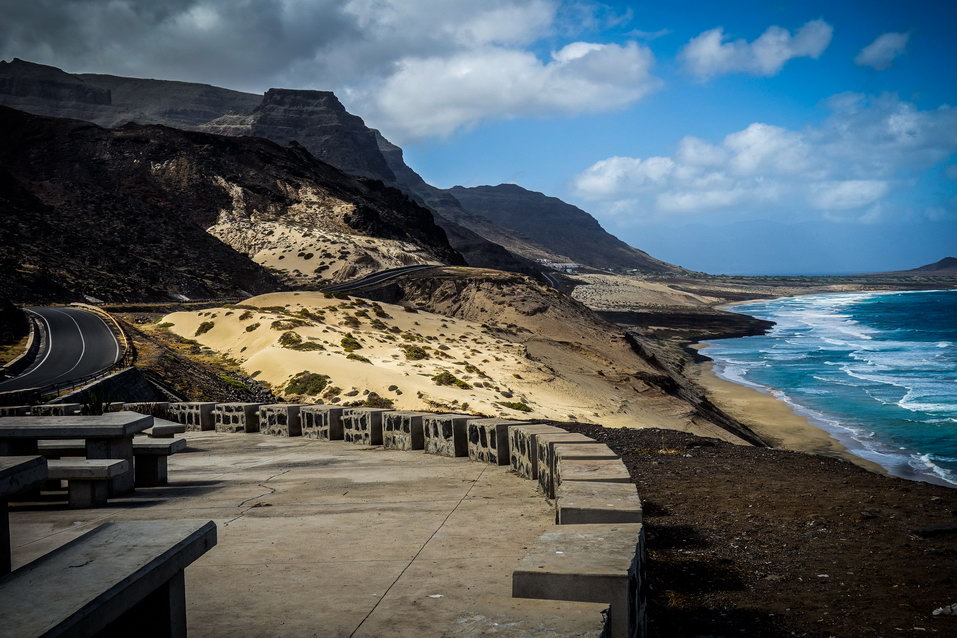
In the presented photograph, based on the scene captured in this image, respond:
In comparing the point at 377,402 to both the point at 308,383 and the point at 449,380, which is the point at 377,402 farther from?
the point at 449,380

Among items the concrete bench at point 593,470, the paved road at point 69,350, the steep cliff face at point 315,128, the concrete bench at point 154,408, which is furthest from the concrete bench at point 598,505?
the steep cliff face at point 315,128

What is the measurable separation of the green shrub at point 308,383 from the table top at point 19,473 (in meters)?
22.7

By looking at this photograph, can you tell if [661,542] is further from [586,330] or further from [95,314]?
[586,330]

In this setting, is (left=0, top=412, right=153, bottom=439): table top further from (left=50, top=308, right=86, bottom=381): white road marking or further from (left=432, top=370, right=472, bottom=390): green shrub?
(left=432, top=370, right=472, bottom=390): green shrub

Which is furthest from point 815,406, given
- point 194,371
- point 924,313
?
point 924,313

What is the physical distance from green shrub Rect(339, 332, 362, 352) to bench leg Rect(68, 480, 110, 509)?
25547 millimetres

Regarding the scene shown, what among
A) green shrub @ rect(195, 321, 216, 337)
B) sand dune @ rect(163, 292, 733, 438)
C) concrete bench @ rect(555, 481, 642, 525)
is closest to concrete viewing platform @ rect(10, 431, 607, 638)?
concrete bench @ rect(555, 481, 642, 525)

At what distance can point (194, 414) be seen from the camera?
48.2ft

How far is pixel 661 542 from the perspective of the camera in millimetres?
6871

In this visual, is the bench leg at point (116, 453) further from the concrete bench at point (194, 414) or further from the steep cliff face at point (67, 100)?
the steep cliff face at point (67, 100)

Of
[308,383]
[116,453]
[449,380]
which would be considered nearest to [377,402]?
[308,383]

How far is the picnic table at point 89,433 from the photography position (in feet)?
23.7

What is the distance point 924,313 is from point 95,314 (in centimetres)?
10014

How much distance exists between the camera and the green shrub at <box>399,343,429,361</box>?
111 feet
